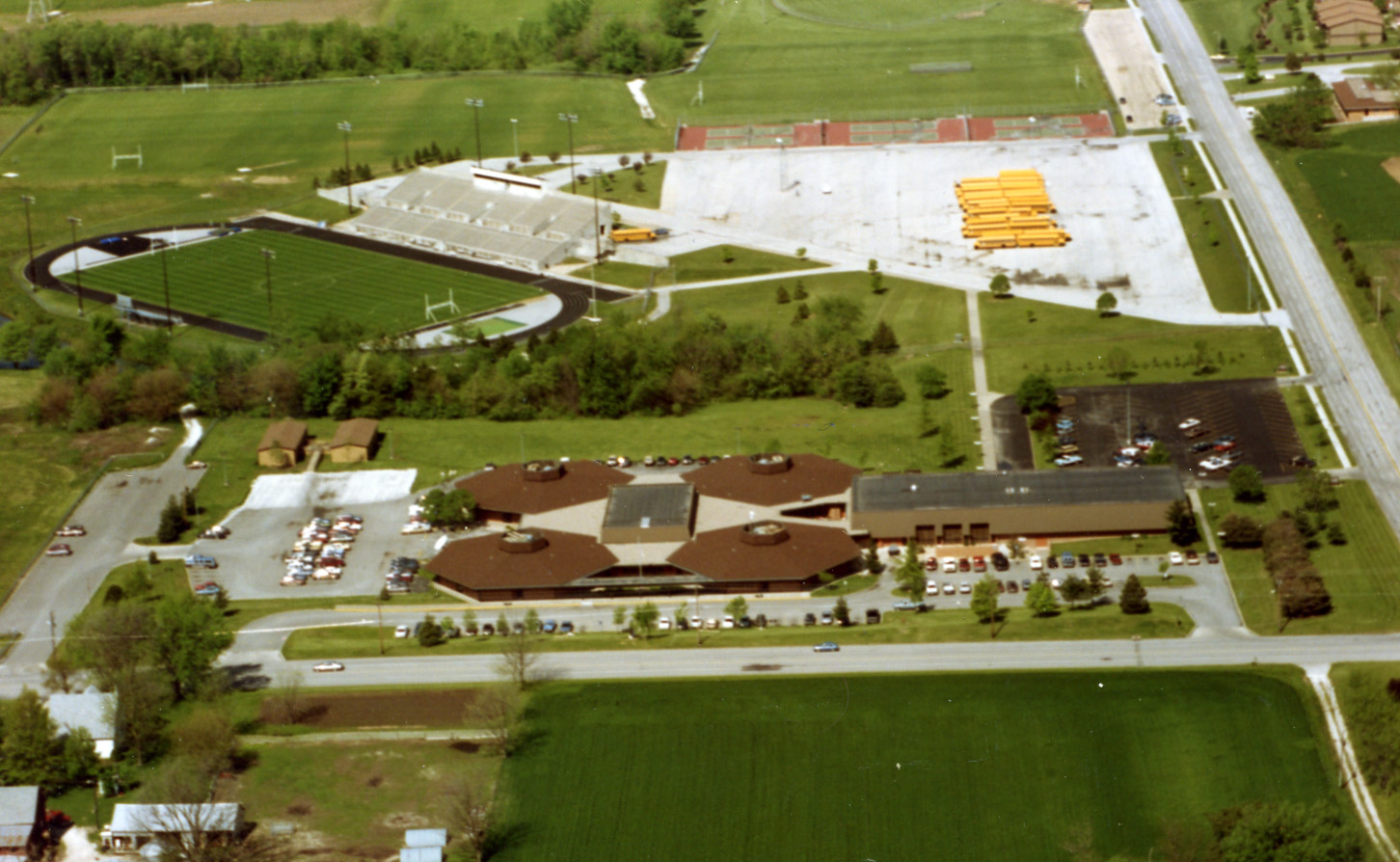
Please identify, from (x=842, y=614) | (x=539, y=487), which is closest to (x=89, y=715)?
(x=539, y=487)

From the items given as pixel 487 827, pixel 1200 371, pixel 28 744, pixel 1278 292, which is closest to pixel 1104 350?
pixel 1200 371

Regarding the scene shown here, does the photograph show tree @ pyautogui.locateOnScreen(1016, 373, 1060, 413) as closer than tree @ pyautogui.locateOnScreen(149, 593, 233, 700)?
No

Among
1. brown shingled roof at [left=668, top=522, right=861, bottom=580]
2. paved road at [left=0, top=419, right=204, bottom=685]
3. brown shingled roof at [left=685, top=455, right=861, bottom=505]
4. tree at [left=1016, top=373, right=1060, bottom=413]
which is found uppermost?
tree at [left=1016, top=373, right=1060, bottom=413]

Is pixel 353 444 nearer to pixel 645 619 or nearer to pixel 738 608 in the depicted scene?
pixel 645 619

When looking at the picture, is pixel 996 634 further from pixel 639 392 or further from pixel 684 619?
pixel 639 392

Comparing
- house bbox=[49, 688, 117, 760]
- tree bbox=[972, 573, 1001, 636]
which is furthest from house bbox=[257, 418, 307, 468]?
tree bbox=[972, 573, 1001, 636]

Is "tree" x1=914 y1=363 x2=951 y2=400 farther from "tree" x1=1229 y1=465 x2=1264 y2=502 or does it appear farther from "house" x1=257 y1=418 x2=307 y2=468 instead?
"house" x1=257 y1=418 x2=307 y2=468
